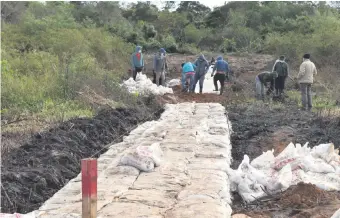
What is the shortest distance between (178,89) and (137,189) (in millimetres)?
13925

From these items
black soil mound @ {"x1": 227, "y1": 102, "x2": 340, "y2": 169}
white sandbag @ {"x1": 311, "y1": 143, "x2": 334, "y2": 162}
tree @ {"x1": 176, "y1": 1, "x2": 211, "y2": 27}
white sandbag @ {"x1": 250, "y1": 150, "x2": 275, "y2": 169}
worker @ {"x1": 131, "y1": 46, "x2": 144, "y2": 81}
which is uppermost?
tree @ {"x1": 176, "y1": 1, "x2": 211, "y2": 27}

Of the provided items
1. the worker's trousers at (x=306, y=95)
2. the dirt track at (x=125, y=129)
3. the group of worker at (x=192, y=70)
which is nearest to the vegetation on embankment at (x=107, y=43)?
the dirt track at (x=125, y=129)

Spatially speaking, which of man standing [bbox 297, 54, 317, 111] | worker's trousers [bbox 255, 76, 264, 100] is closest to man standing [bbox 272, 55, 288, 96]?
worker's trousers [bbox 255, 76, 264, 100]

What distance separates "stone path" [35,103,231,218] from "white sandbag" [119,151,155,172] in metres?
0.09

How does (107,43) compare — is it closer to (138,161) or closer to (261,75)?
(261,75)

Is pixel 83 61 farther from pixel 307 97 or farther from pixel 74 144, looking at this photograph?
pixel 74 144

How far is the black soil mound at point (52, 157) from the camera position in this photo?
535 centimetres

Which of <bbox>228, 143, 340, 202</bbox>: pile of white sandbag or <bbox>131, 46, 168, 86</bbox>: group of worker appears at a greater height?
<bbox>131, 46, 168, 86</bbox>: group of worker

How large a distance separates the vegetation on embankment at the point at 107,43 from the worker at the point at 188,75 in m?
2.34

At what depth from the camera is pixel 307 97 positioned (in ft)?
43.2

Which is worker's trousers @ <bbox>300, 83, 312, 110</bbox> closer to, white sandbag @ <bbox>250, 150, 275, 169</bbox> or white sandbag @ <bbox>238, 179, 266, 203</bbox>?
white sandbag @ <bbox>250, 150, 275, 169</bbox>

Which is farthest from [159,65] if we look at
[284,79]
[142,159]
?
[142,159]

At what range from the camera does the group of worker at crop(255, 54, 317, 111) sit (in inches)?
514

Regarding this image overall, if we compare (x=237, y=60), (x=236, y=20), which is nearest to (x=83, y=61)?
(x=237, y=60)
